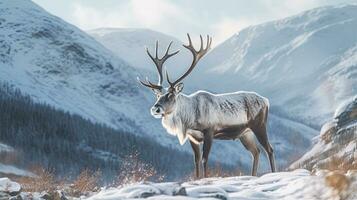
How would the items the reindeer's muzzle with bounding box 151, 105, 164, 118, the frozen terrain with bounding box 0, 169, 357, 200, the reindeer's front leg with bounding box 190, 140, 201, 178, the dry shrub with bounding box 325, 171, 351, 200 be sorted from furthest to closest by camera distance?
the reindeer's muzzle with bounding box 151, 105, 164, 118, the reindeer's front leg with bounding box 190, 140, 201, 178, the frozen terrain with bounding box 0, 169, 357, 200, the dry shrub with bounding box 325, 171, 351, 200

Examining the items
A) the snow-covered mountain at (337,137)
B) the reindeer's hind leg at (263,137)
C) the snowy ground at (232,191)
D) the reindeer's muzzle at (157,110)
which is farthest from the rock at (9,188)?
the snow-covered mountain at (337,137)

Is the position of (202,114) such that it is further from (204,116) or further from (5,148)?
(5,148)

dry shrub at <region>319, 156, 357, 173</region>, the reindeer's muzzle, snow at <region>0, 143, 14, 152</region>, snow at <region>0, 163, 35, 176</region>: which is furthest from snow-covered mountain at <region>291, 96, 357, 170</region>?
snow at <region>0, 143, 14, 152</region>

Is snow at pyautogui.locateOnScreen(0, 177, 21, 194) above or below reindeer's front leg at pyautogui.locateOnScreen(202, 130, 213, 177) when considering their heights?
below

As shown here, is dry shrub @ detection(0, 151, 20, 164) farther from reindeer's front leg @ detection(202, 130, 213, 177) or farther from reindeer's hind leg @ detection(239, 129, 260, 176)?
reindeer's front leg @ detection(202, 130, 213, 177)

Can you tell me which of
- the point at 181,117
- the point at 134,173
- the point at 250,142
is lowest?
the point at 134,173

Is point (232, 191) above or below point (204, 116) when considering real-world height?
below

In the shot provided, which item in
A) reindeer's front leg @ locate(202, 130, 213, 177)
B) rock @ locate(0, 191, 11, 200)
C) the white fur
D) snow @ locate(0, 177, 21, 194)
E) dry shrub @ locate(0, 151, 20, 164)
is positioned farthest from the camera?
dry shrub @ locate(0, 151, 20, 164)

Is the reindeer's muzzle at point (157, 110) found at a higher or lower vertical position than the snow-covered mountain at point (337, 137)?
lower

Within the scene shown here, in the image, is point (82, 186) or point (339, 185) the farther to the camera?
point (82, 186)

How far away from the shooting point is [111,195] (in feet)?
30.2

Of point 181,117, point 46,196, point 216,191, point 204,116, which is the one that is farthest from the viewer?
point 181,117

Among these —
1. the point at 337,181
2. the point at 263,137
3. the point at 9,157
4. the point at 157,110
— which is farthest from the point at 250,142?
the point at 9,157

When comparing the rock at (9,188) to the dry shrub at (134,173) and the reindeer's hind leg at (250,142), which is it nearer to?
the dry shrub at (134,173)
